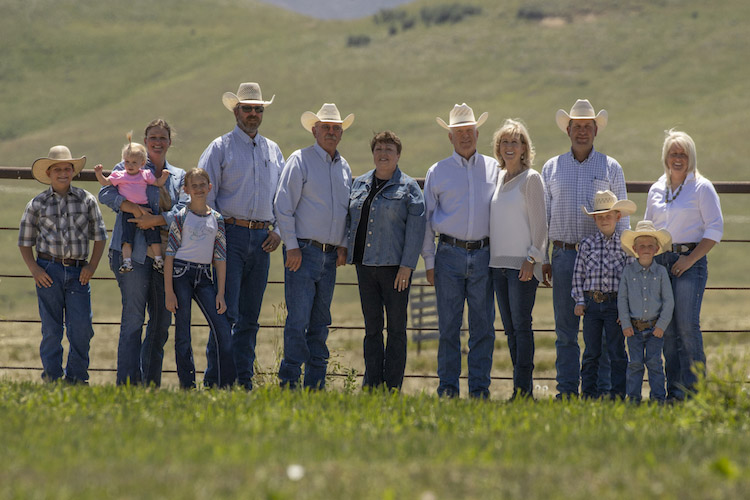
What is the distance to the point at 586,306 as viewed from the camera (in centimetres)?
634

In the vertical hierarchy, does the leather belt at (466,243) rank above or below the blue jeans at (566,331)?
above

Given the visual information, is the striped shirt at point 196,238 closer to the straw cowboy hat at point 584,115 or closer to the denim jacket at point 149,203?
the denim jacket at point 149,203

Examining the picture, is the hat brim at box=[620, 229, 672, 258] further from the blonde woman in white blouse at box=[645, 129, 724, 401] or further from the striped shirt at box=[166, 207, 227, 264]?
the striped shirt at box=[166, 207, 227, 264]

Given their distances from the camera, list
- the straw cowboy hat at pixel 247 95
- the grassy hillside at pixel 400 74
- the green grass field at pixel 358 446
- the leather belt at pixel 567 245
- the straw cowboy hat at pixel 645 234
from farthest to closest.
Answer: the grassy hillside at pixel 400 74
the straw cowboy hat at pixel 247 95
the leather belt at pixel 567 245
the straw cowboy hat at pixel 645 234
the green grass field at pixel 358 446

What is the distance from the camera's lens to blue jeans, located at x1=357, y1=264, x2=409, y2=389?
21.0 feet

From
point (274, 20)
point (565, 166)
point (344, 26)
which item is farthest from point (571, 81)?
point (565, 166)

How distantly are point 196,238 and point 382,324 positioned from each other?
4.18 feet

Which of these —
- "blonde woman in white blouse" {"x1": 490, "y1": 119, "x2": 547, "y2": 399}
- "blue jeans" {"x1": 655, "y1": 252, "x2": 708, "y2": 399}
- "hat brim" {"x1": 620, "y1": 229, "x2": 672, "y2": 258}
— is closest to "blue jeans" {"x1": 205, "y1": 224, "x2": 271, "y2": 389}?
"blonde woman in white blouse" {"x1": 490, "y1": 119, "x2": 547, "y2": 399}

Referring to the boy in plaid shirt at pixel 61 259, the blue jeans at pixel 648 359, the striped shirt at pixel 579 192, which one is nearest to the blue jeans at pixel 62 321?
the boy in plaid shirt at pixel 61 259

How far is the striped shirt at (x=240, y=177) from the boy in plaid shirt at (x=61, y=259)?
79cm

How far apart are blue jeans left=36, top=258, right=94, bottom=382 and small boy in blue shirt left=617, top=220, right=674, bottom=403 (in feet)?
10.8

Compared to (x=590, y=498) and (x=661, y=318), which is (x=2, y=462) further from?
(x=661, y=318)

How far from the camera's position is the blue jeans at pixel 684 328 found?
20.5 ft

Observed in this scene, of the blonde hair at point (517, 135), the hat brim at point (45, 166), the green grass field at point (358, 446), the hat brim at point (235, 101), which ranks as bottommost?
the green grass field at point (358, 446)
